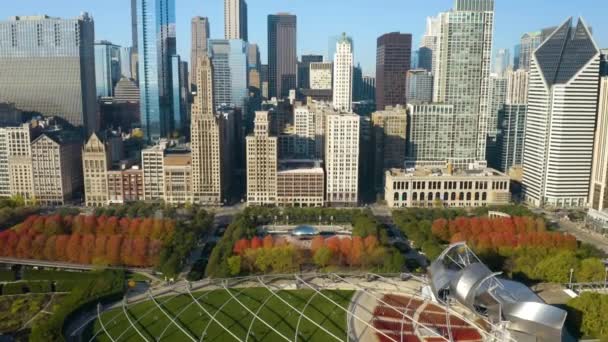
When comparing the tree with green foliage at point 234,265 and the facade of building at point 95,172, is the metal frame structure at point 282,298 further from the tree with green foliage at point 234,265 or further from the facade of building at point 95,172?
the facade of building at point 95,172

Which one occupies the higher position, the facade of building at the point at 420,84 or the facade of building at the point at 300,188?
the facade of building at the point at 420,84

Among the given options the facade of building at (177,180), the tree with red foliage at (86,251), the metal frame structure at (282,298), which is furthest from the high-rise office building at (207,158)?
the metal frame structure at (282,298)

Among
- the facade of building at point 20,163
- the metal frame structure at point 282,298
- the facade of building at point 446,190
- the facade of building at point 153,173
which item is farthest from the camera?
the facade of building at point 446,190

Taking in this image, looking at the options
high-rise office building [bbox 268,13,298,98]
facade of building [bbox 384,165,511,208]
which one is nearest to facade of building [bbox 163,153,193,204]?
facade of building [bbox 384,165,511,208]

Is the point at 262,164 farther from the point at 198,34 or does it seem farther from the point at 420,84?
the point at 198,34

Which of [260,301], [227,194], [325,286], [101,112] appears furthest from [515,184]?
[101,112]

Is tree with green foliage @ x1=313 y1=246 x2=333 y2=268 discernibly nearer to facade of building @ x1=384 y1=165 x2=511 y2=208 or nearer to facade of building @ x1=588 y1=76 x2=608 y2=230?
facade of building @ x1=384 y1=165 x2=511 y2=208

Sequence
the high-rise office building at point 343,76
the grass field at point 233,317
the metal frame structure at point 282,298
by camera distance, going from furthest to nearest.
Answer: the high-rise office building at point 343,76 < the grass field at point 233,317 < the metal frame structure at point 282,298
